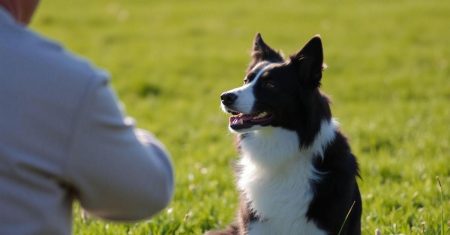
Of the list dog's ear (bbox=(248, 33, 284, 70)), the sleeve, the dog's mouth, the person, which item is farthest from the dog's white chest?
the person

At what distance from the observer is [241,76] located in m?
13.3

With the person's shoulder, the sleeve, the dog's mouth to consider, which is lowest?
the dog's mouth

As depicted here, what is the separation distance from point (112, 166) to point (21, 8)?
1.93ft

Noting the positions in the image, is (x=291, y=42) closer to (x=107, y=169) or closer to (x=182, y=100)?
(x=182, y=100)

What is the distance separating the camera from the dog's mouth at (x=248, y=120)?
4.35m

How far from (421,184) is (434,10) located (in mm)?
13052

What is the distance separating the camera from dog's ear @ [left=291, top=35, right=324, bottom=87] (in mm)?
4293

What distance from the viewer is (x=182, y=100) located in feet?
39.7

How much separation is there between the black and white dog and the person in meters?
2.26

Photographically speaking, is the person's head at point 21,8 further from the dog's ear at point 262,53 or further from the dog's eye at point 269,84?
the dog's ear at point 262,53

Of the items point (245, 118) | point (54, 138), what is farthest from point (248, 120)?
point (54, 138)

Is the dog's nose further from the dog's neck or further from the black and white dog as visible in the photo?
the dog's neck

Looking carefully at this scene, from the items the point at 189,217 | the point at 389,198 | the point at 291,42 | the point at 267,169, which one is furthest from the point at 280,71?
the point at 291,42

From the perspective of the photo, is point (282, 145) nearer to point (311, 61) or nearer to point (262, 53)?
point (311, 61)
